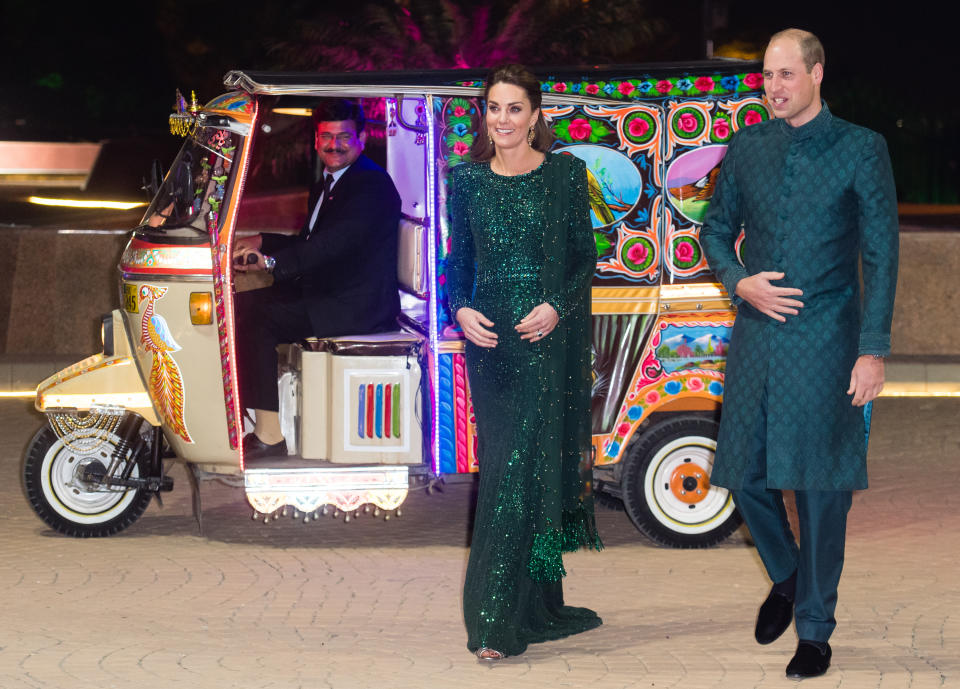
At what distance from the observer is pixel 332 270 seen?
777cm

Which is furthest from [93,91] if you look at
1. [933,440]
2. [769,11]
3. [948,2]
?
[933,440]

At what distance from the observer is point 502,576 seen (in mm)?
5457

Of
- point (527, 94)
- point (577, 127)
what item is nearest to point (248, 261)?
point (577, 127)

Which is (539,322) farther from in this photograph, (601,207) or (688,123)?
(688,123)

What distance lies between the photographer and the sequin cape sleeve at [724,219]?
5.42 meters

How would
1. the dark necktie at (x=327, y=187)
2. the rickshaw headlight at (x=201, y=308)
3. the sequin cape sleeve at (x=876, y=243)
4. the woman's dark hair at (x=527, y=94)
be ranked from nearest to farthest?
the sequin cape sleeve at (x=876, y=243) < the woman's dark hair at (x=527, y=94) < the rickshaw headlight at (x=201, y=308) < the dark necktie at (x=327, y=187)

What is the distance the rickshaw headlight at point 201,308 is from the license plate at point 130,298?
1.07 feet

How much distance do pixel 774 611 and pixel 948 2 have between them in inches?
1616

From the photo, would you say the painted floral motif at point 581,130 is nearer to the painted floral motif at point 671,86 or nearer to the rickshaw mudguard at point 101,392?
the painted floral motif at point 671,86

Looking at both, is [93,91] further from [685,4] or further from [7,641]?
[7,641]

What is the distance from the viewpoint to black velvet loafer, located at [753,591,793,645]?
554cm

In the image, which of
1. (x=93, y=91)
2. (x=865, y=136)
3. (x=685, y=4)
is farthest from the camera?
(x=93, y=91)

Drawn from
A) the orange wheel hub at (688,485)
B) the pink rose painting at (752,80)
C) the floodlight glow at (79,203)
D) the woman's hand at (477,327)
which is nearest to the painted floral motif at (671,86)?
the pink rose painting at (752,80)

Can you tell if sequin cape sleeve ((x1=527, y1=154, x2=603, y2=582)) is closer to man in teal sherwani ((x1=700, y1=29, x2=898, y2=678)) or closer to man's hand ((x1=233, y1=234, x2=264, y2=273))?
man in teal sherwani ((x1=700, y1=29, x2=898, y2=678))
